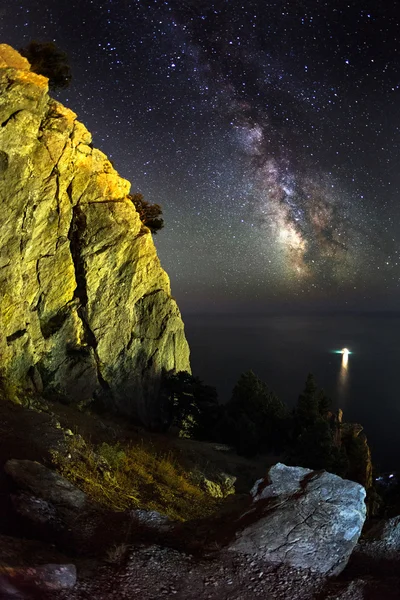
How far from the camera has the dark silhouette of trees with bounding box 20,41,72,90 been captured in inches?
1029

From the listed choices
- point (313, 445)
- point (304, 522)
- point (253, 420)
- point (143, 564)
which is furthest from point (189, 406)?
point (143, 564)

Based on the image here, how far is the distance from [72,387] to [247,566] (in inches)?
741

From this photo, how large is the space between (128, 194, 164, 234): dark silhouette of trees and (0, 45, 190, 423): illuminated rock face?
12.8 feet

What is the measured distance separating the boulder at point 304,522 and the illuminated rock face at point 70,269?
1489 centimetres

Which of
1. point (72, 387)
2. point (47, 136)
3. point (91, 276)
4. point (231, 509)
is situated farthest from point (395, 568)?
point (47, 136)

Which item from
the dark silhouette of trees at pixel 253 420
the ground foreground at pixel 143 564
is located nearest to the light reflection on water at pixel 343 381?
the dark silhouette of trees at pixel 253 420

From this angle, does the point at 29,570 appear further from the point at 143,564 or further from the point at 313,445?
the point at 313,445

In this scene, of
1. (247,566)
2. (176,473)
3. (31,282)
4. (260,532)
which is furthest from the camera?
(31,282)

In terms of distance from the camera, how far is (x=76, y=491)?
301 inches

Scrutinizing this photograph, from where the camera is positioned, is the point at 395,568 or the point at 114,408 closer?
the point at 395,568

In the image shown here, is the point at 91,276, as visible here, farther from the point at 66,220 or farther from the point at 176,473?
the point at 176,473

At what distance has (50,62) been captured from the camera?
26.9 m

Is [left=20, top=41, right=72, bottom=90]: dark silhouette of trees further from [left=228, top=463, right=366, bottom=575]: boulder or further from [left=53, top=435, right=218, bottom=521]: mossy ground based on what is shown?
[left=228, top=463, right=366, bottom=575]: boulder

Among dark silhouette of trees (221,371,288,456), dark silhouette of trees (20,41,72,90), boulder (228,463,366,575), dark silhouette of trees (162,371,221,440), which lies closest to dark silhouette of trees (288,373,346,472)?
dark silhouette of trees (221,371,288,456)
